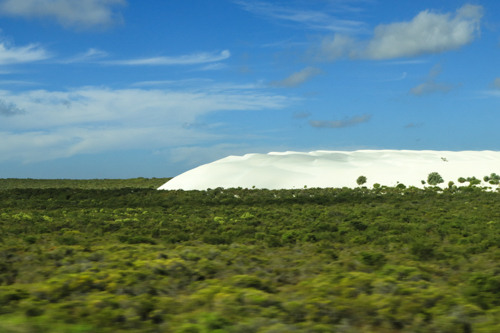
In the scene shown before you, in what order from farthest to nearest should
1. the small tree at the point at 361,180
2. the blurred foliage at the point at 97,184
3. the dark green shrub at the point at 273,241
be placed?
the blurred foliage at the point at 97,184 → the small tree at the point at 361,180 → the dark green shrub at the point at 273,241

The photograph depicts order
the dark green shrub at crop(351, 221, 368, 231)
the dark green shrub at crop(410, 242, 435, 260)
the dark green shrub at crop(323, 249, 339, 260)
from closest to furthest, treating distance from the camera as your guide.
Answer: the dark green shrub at crop(323, 249, 339, 260) → the dark green shrub at crop(410, 242, 435, 260) → the dark green shrub at crop(351, 221, 368, 231)

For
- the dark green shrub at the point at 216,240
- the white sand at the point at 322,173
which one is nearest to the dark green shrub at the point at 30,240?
the dark green shrub at the point at 216,240

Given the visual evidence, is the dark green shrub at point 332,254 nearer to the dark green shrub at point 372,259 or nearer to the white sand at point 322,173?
the dark green shrub at point 372,259

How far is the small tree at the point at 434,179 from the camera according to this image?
1857 inches

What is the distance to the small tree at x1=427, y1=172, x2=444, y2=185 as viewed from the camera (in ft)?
155

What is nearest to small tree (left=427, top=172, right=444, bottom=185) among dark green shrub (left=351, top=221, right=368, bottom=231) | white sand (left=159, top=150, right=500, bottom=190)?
white sand (left=159, top=150, right=500, bottom=190)

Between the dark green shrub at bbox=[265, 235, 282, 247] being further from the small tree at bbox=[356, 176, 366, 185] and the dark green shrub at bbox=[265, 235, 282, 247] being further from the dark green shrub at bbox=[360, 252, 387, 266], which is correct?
the small tree at bbox=[356, 176, 366, 185]

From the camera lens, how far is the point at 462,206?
93.3ft

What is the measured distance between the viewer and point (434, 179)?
47469 mm

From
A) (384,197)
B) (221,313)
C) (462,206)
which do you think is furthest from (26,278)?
(384,197)

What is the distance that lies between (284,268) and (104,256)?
445 cm

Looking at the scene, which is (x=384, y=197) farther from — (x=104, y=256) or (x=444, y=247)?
(x=104, y=256)

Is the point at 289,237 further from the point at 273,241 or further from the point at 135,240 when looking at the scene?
the point at 135,240

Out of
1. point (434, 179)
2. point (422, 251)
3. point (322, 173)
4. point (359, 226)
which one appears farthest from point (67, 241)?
point (322, 173)
